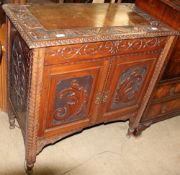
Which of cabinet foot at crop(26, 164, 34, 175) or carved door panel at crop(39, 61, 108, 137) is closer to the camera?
carved door panel at crop(39, 61, 108, 137)

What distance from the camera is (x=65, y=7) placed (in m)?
1.51

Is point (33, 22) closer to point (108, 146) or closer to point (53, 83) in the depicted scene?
point (53, 83)

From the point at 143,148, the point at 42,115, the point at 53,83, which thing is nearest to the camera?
the point at 53,83

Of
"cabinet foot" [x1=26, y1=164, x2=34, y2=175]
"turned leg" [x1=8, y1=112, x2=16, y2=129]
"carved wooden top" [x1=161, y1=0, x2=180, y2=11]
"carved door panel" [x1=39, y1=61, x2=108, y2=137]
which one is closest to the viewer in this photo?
"carved door panel" [x1=39, y1=61, x2=108, y2=137]

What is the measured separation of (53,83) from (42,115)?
230 mm

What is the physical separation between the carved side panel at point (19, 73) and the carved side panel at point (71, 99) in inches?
7.1

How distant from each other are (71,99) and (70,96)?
29 mm

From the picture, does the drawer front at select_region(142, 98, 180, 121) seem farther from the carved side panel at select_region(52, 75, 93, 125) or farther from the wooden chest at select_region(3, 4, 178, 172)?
the carved side panel at select_region(52, 75, 93, 125)

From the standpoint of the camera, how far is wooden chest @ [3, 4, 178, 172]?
3.96 feet

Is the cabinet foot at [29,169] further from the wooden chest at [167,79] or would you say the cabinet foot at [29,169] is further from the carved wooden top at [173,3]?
the carved wooden top at [173,3]

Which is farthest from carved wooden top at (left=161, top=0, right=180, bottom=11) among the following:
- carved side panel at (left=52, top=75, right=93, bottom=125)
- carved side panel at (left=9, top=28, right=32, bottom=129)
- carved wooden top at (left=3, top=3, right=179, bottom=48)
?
carved side panel at (left=9, top=28, right=32, bottom=129)

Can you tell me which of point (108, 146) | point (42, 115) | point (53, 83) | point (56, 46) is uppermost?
point (56, 46)

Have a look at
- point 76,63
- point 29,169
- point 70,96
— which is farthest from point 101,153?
point 76,63

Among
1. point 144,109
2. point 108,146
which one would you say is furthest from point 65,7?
point 108,146
